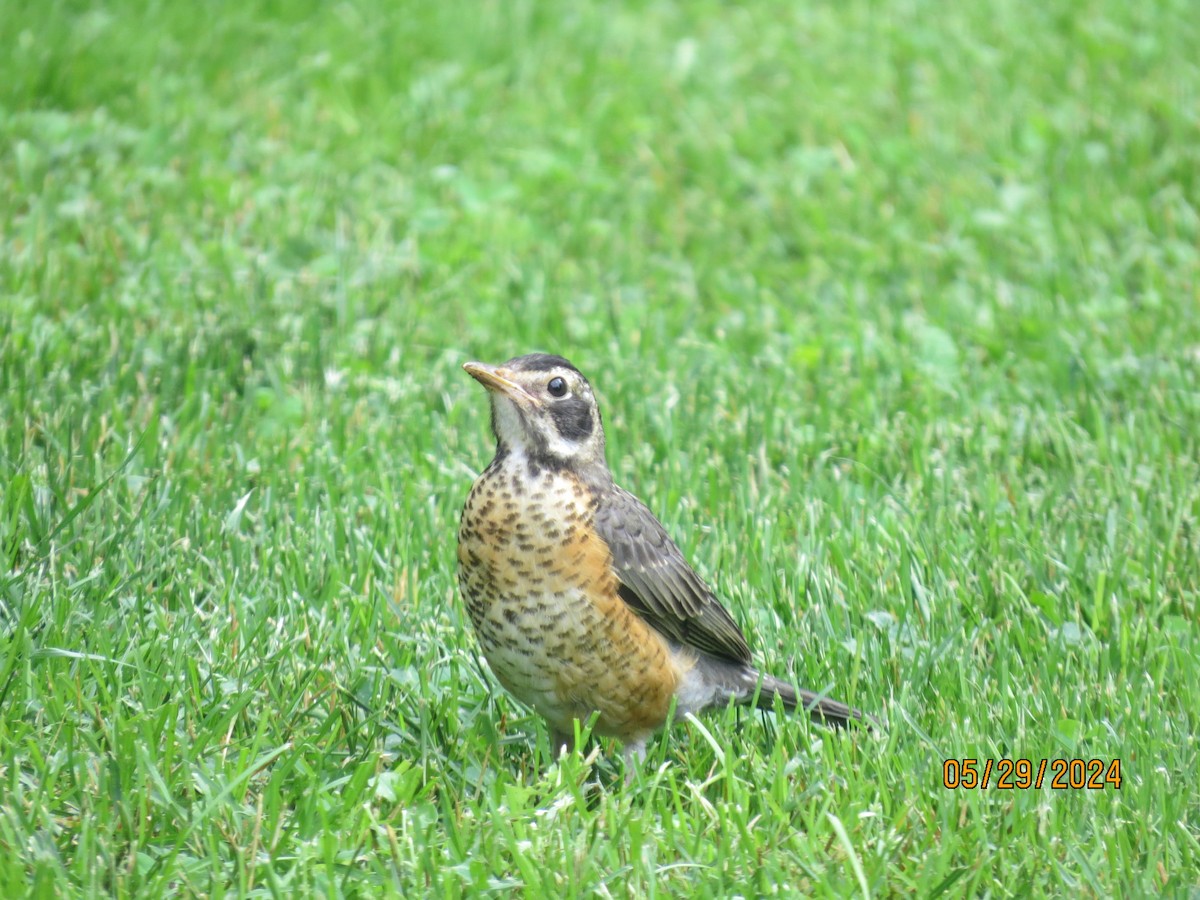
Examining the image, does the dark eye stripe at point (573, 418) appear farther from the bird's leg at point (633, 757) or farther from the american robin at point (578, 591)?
the bird's leg at point (633, 757)

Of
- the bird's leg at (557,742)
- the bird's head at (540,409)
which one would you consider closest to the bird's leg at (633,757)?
the bird's leg at (557,742)

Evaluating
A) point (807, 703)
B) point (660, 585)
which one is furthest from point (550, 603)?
point (807, 703)

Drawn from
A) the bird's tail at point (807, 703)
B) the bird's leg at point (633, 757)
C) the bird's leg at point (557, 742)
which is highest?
the bird's tail at point (807, 703)

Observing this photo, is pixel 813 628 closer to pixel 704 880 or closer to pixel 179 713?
pixel 704 880

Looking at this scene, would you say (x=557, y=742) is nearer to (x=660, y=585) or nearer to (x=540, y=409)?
(x=660, y=585)

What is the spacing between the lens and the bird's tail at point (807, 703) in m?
4.08

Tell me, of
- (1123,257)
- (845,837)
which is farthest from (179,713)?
(1123,257)

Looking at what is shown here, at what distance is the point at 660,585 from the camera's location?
13.5 feet

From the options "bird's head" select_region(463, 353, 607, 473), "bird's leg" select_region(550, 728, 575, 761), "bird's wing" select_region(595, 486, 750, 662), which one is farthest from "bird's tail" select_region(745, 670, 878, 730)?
"bird's head" select_region(463, 353, 607, 473)

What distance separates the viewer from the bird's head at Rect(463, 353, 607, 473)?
4043mm

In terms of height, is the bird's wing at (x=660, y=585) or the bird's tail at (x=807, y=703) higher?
the bird's wing at (x=660, y=585)

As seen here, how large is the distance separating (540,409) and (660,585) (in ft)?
1.91

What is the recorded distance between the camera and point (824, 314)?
22.5 feet
